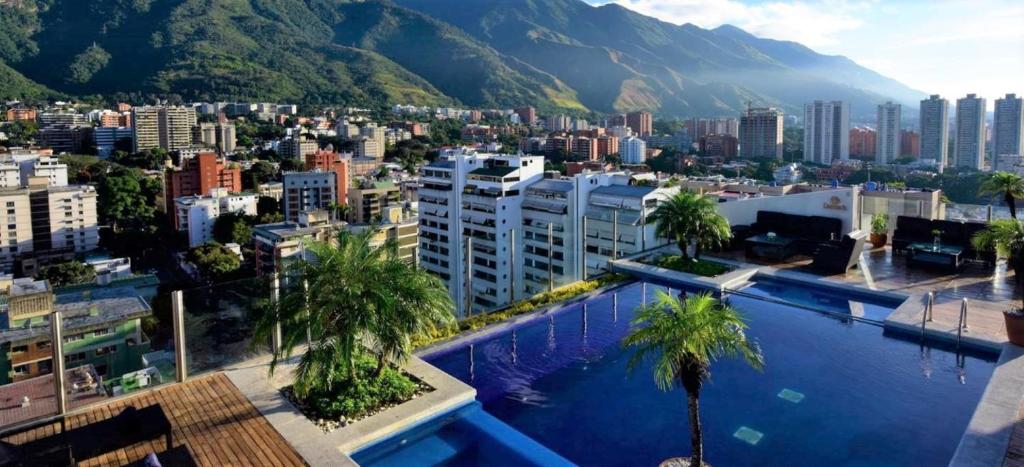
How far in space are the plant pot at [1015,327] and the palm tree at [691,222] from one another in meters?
4.52

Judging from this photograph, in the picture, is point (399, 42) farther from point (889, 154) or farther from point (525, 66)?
point (889, 154)

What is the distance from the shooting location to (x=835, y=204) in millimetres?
11914

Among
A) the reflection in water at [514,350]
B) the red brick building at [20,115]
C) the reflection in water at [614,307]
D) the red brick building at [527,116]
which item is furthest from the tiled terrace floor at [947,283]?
the red brick building at [527,116]

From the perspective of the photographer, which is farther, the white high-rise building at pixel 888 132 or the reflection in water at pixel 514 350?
the white high-rise building at pixel 888 132

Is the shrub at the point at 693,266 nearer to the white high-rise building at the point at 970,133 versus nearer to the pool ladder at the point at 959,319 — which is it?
the pool ladder at the point at 959,319

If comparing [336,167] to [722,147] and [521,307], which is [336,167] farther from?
[722,147]

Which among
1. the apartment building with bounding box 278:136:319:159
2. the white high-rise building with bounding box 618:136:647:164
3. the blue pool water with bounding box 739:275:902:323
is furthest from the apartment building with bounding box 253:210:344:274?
the white high-rise building with bounding box 618:136:647:164

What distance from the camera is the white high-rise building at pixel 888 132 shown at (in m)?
88.6

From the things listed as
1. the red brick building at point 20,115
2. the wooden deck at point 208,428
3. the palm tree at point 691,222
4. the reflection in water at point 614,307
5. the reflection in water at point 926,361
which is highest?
the red brick building at point 20,115

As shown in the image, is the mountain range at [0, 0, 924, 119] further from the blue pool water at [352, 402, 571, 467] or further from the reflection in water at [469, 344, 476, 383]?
the blue pool water at [352, 402, 571, 467]

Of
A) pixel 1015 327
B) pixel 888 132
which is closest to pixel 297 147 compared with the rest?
pixel 1015 327

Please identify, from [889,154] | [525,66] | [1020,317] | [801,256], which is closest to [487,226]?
[801,256]

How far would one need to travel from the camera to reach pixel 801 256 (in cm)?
1156

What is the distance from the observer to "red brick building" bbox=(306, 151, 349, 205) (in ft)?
195
